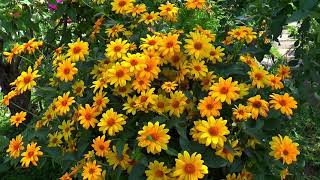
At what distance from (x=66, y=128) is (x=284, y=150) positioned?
857 millimetres

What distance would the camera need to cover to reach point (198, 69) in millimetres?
1878

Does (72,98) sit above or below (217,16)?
above

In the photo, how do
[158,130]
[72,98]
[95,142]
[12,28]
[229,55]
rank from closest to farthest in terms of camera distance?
1. [158,130]
2. [95,142]
3. [72,98]
4. [229,55]
5. [12,28]

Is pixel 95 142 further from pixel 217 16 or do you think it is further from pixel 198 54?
pixel 217 16

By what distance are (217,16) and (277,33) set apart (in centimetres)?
204

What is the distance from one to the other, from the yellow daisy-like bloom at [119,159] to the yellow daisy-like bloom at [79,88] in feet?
1.07

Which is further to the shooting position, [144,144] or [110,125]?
[110,125]

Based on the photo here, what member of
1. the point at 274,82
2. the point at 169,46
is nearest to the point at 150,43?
the point at 169,46

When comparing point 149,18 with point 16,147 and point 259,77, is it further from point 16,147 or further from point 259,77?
point 16,147

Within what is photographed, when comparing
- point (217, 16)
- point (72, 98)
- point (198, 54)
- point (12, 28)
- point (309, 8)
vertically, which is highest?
point (309, 8)

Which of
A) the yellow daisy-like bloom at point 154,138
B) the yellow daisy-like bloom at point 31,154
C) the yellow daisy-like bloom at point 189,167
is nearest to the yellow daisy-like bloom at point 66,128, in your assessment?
the yellow daisy-like bloom at point 31,154

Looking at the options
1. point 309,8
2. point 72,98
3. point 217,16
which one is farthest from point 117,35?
point 217,16

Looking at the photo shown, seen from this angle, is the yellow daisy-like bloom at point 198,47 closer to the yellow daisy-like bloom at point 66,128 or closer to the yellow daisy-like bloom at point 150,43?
the yellow daisy-like bloom at point 150,43

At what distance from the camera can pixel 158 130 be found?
1675 mm
